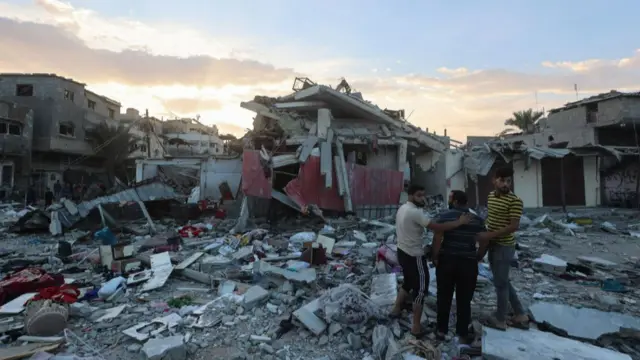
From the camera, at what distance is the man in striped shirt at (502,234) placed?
3.30 metres

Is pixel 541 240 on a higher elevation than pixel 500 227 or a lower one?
lower

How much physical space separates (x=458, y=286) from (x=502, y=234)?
0.62 meters

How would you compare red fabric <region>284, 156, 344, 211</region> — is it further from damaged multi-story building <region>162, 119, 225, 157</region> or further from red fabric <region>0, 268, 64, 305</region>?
damaged multi-story building <region>162, 119, 225, 157</region>

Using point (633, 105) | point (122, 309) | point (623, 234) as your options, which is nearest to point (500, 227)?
point (122, 309)

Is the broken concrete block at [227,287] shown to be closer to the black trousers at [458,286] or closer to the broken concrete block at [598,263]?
the black trousers at [458,286]

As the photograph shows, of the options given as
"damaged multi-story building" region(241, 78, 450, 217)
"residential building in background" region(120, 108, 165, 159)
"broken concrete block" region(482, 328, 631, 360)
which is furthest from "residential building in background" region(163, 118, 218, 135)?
"broken concrete block" region(482, 328, 631, 360)

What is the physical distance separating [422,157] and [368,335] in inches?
537

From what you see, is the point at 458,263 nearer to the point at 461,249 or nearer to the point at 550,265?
the point at 461,249

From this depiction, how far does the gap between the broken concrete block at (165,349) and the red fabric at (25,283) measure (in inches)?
110

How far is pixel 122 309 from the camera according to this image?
14.8 ft

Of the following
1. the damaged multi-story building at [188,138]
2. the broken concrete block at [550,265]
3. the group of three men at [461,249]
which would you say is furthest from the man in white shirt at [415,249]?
the damaged multi-story building at [188,138]

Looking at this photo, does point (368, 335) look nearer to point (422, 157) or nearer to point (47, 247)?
point (47, 247)

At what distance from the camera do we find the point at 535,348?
312 cm

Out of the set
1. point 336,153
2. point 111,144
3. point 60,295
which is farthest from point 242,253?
point 111,144
